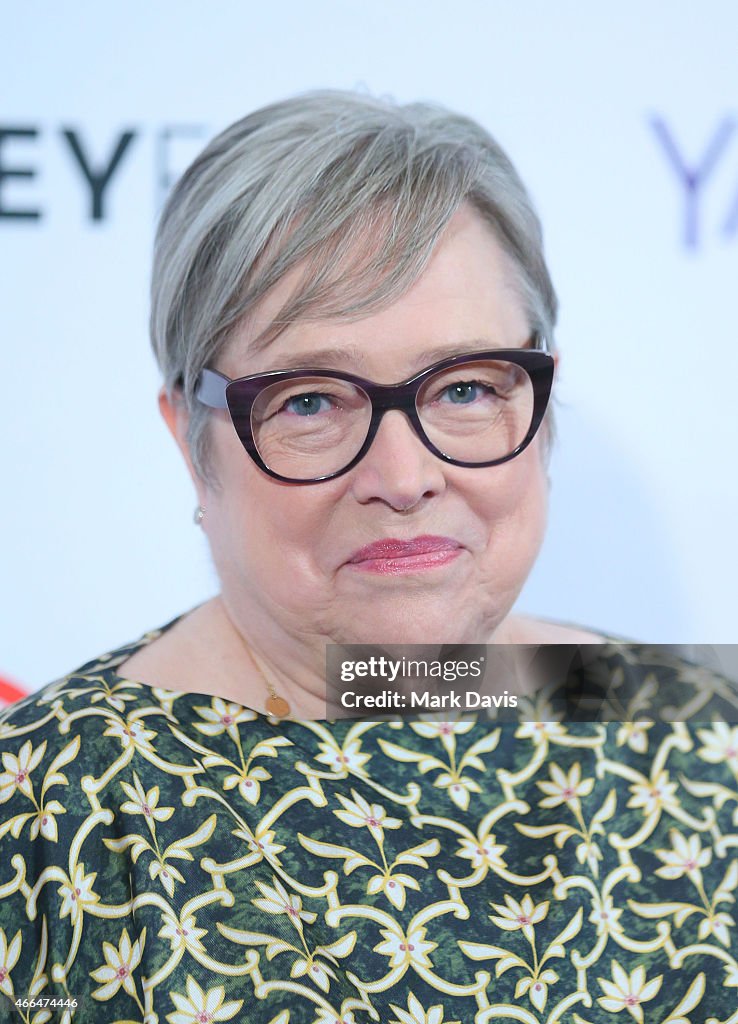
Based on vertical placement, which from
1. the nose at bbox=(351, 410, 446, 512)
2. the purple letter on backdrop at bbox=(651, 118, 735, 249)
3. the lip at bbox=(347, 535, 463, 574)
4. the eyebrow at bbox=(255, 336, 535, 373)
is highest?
the purple letter on backdrop at bbox=(651, 118, 735, 249)

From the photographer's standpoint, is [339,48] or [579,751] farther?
[339,48]

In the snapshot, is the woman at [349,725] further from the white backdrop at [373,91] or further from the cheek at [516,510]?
the white backdrop at [373,91]

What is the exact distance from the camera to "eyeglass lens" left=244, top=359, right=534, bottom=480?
111cm

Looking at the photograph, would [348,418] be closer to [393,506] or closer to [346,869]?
[393,506]

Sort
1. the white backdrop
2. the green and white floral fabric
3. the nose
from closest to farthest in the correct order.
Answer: the green and white floral fabric
the nose
the white backdrop

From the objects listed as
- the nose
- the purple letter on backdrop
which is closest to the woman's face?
the nose

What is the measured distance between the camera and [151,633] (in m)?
1.26

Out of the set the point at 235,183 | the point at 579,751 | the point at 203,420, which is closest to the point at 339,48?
the point at 235,183

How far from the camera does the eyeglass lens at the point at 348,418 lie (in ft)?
3.63

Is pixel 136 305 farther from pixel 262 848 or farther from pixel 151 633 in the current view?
pixel 262 848

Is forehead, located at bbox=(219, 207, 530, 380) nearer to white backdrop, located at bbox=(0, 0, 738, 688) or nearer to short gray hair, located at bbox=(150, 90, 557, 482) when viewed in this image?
short gray hair, located at bbox=(150, 90, 557, 482)

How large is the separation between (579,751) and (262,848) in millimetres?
406

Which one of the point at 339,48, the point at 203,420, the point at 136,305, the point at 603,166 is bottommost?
the point at 203,420

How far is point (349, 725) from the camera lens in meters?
1.16
